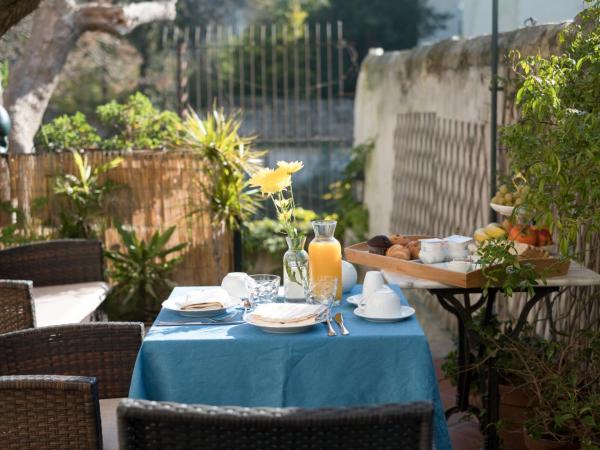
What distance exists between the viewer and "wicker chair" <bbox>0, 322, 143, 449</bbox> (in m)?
2.54

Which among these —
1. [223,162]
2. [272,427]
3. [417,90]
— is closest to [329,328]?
[272,427]

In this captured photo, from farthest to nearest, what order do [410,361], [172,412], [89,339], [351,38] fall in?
[351,38] < [89,339] < [410,361] < [172,412]

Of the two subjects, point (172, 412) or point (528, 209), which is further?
point (528, 209)

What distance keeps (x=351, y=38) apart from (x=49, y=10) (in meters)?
9.20

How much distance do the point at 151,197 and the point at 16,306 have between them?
2.86m

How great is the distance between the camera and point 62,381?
253 cm

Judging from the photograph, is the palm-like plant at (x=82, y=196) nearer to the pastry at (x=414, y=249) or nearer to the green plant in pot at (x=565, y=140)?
the pastry at (x=414, y=249)

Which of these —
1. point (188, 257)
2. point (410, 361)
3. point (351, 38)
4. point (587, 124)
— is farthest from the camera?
point (351, 38)

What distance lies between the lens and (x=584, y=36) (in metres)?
3.19

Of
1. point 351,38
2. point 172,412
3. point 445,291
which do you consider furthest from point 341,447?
point 351,38

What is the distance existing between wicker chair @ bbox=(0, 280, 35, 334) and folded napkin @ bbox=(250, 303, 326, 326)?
3.76 feet

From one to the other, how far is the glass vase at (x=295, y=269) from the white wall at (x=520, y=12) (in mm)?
3407

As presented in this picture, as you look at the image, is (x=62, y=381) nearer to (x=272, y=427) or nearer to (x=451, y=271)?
(x=272, y=427)

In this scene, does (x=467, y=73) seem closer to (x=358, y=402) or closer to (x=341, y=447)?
(x=358, y=402)
